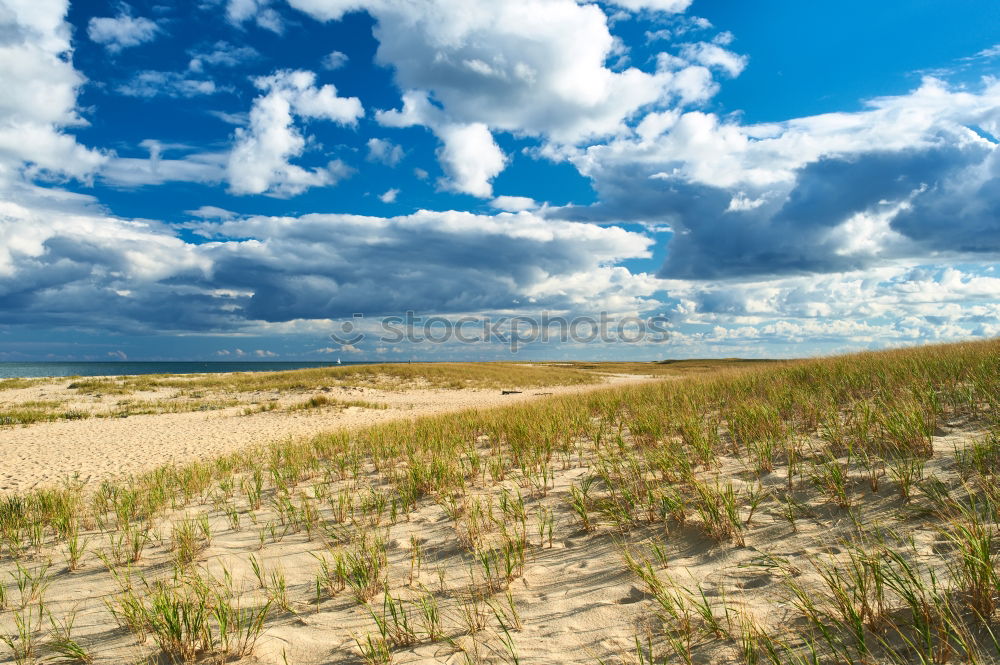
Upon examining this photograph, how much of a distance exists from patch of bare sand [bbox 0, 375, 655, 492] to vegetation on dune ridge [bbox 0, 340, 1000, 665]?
5.89 meters

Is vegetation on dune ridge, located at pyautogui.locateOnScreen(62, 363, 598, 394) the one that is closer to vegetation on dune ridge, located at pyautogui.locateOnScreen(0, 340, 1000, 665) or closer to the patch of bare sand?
the patch of bare sand

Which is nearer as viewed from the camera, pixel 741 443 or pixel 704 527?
pixel 704 527

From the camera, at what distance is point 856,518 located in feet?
13.5

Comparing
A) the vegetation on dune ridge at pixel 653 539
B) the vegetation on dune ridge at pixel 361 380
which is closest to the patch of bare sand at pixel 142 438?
the vegetation on dune ridge at pixel 653 539

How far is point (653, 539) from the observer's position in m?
4.46

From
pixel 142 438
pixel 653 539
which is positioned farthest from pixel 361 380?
pixel 653 539

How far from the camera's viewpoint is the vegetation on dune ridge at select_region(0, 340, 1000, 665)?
9.61 feet

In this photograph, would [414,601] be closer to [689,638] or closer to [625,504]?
[689,638]

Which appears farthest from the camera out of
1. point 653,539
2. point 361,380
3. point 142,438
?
point 361,380

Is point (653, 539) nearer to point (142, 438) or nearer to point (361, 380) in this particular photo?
point (142, 438)

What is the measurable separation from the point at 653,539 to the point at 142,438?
764 inches

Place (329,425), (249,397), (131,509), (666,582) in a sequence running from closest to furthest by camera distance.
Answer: (666,582) < (131,509) < (329,425) < (249,397)

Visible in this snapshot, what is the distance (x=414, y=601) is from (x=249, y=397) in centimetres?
3294

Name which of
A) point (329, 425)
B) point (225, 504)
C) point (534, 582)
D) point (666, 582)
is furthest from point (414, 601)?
point (329, 425)
